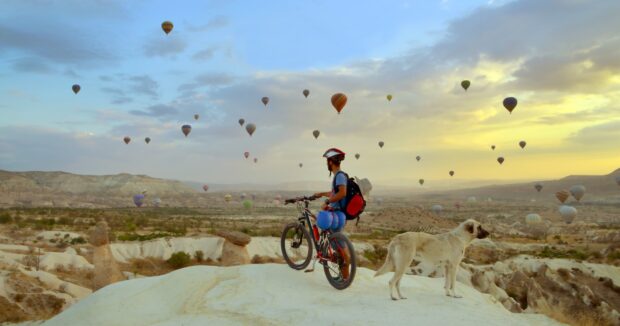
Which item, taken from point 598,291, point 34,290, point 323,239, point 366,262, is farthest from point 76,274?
point 598,291

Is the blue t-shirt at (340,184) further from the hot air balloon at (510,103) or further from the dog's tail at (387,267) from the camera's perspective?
the hot air balloon at (510,103)

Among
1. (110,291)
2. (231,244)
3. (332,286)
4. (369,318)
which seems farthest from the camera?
(231,244)

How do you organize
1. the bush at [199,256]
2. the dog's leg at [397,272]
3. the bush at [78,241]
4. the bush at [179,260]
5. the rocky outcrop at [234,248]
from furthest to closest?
the bush at [78,241]
the bush at [199,256]
the bush at [179,260]
the rocky outcrop at [234,248]
the dog's leg at [397,272]

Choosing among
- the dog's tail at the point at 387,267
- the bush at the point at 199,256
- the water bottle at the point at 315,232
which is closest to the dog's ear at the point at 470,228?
the dog's tail at the point at 387,267

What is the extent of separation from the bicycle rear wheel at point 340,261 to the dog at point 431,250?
1.90 ft

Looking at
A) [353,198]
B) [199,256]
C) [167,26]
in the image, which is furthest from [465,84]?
[353,198]

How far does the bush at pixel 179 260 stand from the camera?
113 feet

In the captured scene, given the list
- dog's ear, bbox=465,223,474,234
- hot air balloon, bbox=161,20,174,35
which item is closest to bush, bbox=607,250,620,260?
dog's ear, bbox=465,223,474,234

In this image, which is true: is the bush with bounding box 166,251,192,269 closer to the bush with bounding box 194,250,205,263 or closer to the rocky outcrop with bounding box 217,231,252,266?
the bush with bounding box 194,250,205,263

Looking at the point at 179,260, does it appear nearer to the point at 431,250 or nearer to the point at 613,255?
the point at 431,250

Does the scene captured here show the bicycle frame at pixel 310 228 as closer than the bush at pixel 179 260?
Yes

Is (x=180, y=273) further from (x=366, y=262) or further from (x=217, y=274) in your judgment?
(x=366, y=262)

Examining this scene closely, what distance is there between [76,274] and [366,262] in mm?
20114

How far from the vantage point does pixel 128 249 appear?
38.3 meters
